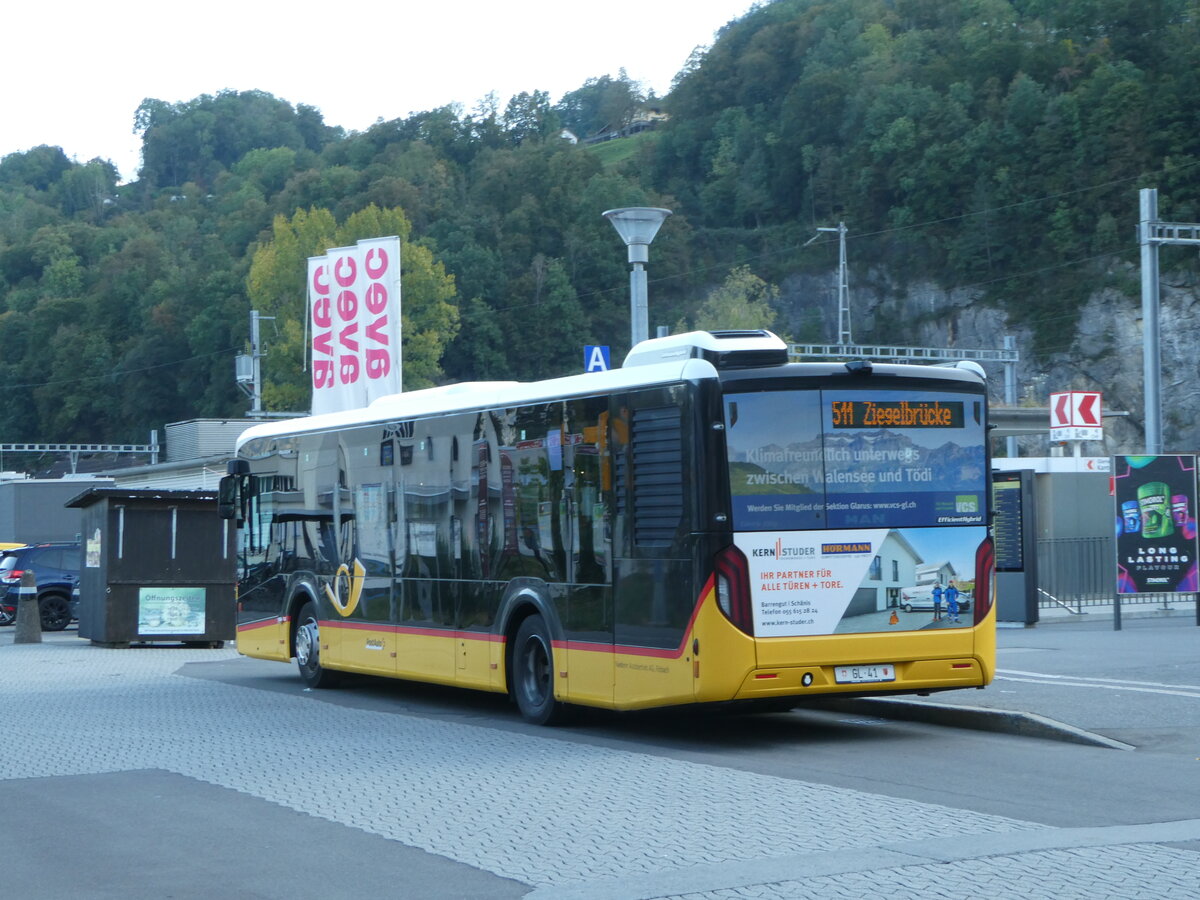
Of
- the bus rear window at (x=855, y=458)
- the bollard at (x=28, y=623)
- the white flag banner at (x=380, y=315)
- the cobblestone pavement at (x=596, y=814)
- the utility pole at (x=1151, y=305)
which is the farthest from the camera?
the utility pole at (x=1151, y=305)

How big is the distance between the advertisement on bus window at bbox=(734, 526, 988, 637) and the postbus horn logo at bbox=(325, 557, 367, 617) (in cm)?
585

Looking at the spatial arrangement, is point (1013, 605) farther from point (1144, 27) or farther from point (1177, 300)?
point (1144, 27)

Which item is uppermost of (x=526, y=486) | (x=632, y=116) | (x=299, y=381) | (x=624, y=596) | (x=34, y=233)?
(x=632, y=116)

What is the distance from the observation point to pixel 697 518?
11.0 m

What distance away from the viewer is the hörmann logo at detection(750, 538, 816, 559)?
36.6 ft

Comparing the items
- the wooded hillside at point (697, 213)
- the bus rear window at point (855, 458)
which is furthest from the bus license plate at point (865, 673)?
the wooded hillside at point (697, 213)

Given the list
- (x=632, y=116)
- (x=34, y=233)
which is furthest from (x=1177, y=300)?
(x=632, y=116)

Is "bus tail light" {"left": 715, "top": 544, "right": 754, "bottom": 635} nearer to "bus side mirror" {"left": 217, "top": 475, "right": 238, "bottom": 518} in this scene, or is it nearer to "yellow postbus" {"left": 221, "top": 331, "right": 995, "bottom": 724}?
"yellow postbus" {"left": 221, "top": 331, "right": 995, "bottom": 724}

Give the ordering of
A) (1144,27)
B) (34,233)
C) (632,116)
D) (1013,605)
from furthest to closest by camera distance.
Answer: (632,116) < (34,233) < (1144,27) < (1013,605)

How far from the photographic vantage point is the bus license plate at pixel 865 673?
11328 millimetres

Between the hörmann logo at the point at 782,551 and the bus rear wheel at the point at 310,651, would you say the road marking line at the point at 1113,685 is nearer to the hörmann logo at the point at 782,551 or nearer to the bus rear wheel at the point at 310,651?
the hörmann logo at the point at 782,551

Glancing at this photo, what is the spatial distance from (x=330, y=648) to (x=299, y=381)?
7425 cm

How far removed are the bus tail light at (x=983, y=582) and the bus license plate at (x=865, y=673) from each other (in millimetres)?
852

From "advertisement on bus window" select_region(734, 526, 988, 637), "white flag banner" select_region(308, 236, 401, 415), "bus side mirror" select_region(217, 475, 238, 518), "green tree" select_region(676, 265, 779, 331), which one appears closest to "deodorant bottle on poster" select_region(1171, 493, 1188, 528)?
"white flag banner" select_region(308, 236, 401, 415)
